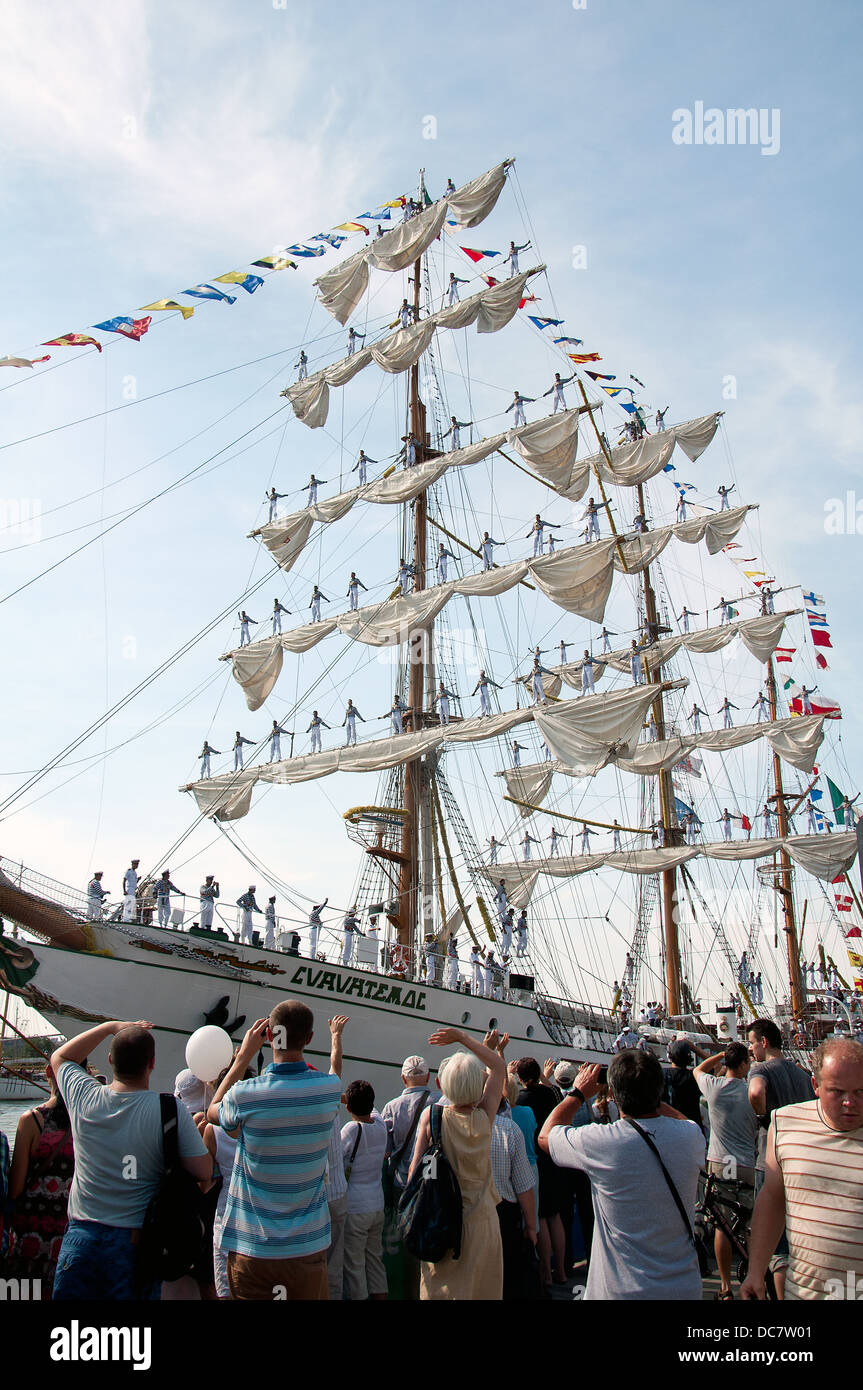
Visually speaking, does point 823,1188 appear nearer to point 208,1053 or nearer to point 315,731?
point 208,1053

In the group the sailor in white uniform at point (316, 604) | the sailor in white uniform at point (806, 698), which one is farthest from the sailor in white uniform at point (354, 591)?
the sailor in white uniform at point (806, 698)

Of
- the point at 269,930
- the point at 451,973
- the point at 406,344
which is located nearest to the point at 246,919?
the point at 269,930

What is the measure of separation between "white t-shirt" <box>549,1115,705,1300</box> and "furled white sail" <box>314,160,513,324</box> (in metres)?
25.7

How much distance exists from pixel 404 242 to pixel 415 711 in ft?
43.1

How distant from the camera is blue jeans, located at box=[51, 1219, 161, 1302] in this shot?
11.1 feet

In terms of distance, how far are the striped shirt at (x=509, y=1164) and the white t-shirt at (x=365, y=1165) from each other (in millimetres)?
627

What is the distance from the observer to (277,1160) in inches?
143

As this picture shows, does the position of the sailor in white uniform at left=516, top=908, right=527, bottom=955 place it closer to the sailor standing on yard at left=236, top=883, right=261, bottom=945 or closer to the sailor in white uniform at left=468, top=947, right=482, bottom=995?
the sailor in white uniform at left=468, top=947, right=482, bottom=995

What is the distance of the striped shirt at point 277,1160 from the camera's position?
3.61 m

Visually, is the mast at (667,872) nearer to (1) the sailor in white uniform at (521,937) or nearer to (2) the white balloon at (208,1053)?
(1) the sailor in white uniform at (521,937)

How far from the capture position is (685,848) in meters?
31.7

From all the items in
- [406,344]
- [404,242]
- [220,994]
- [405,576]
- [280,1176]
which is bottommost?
[280,1176]
